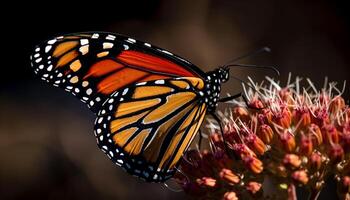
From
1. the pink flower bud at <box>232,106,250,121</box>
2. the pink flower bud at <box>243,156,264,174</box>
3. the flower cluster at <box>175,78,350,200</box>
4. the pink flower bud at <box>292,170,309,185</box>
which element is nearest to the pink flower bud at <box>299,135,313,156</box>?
the flower cluster at <box>175,78,350,200</box>

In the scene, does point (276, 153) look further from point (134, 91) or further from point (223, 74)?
point (134, 91)

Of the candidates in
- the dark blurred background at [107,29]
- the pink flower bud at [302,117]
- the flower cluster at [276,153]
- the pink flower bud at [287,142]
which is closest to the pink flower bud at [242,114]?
the flower cluster at [276,153]

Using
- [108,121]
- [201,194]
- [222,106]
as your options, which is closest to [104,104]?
[108,121]

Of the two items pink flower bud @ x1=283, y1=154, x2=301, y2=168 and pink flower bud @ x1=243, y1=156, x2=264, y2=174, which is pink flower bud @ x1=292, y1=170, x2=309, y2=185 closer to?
pink flower bud @ x1=283, y1=154, x2=301, y2=168

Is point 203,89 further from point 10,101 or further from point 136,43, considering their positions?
point 10,101

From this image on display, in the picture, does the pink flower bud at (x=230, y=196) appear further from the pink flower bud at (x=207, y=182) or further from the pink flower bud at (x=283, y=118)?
the pink flower bud at (x=283, y=118)

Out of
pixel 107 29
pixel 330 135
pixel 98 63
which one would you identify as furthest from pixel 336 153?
pixel 107 29

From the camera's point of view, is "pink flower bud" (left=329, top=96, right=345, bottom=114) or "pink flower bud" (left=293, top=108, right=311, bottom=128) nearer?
"pink flower bud" (left=293, top=108, right=311, bottom=128)
